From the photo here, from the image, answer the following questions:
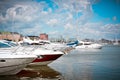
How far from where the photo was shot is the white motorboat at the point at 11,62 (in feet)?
47.1

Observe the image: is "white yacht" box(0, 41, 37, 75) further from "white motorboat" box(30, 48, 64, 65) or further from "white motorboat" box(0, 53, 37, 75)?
"white motorboat" box(30, 48, 64, 65)

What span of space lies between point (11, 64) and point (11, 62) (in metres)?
0.15

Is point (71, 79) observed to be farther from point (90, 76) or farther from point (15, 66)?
point (15, 66)

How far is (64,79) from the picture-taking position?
14.5m

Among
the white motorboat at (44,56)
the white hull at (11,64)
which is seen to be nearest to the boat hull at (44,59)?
the white motorboat at (44,56)

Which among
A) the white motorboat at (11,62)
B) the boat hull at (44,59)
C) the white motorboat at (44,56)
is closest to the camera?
the white motorboat at (11,62)

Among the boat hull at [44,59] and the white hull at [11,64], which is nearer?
the white hull at [11,64]

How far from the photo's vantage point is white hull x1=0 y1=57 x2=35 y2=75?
47.1 ft

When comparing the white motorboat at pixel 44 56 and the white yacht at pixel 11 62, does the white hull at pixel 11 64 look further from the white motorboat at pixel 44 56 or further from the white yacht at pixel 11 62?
the white motorboat at pixel 44 56

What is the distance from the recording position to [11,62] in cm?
1457

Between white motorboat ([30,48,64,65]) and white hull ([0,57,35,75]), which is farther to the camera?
white motorboat ([30,48,64,65])

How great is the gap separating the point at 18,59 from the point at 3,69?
3.39ft

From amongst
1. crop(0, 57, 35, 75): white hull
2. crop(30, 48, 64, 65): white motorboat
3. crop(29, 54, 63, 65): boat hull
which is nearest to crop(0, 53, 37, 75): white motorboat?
crop(0, 57, 35, 75): white hull

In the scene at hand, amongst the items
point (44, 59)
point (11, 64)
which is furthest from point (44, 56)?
point (11, 64)
